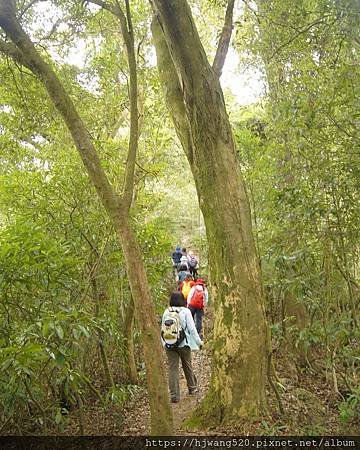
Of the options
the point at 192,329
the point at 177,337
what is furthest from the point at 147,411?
the point at 192,329

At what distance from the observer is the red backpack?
9.94 metres

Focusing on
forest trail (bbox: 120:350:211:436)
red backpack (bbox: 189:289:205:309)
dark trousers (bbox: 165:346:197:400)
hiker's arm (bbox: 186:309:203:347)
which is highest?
red backpack (bbox: 189:289:205:309)

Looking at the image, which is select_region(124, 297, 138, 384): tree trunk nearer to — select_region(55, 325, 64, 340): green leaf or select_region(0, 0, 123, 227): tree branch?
select_region(0, 0, 123, 227): tree branch

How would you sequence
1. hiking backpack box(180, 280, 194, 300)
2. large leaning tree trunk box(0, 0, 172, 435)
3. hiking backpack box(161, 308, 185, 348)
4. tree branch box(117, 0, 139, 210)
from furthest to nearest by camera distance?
hiking backpack box(180, 280, 194, 300) → hiking backpack box(161, 308, 185, 348) → tree branch box(117, 0, 139, 210) → large leaning tree trunk box(0, 0, 172, 435)

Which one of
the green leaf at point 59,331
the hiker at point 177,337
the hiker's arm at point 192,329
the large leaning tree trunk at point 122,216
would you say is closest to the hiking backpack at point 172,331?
the hiker at point 177,337

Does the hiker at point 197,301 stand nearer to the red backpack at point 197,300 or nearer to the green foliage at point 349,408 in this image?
the red backpack at point 197,300

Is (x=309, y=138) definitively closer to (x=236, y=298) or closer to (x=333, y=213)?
(x=333, y=213)

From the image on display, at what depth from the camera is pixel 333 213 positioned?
5.24 m

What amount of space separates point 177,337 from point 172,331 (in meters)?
0.12

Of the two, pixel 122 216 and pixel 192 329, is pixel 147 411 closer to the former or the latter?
pixel 192 329

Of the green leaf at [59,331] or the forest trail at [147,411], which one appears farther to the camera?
the forest trail at [147,411]

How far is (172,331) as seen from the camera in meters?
6.46

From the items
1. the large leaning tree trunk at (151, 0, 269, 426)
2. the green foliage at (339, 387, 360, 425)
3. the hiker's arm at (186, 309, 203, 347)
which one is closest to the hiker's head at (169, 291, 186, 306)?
the hiker's arm at (186, 309, 203, 347)

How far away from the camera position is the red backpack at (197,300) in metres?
9.94
